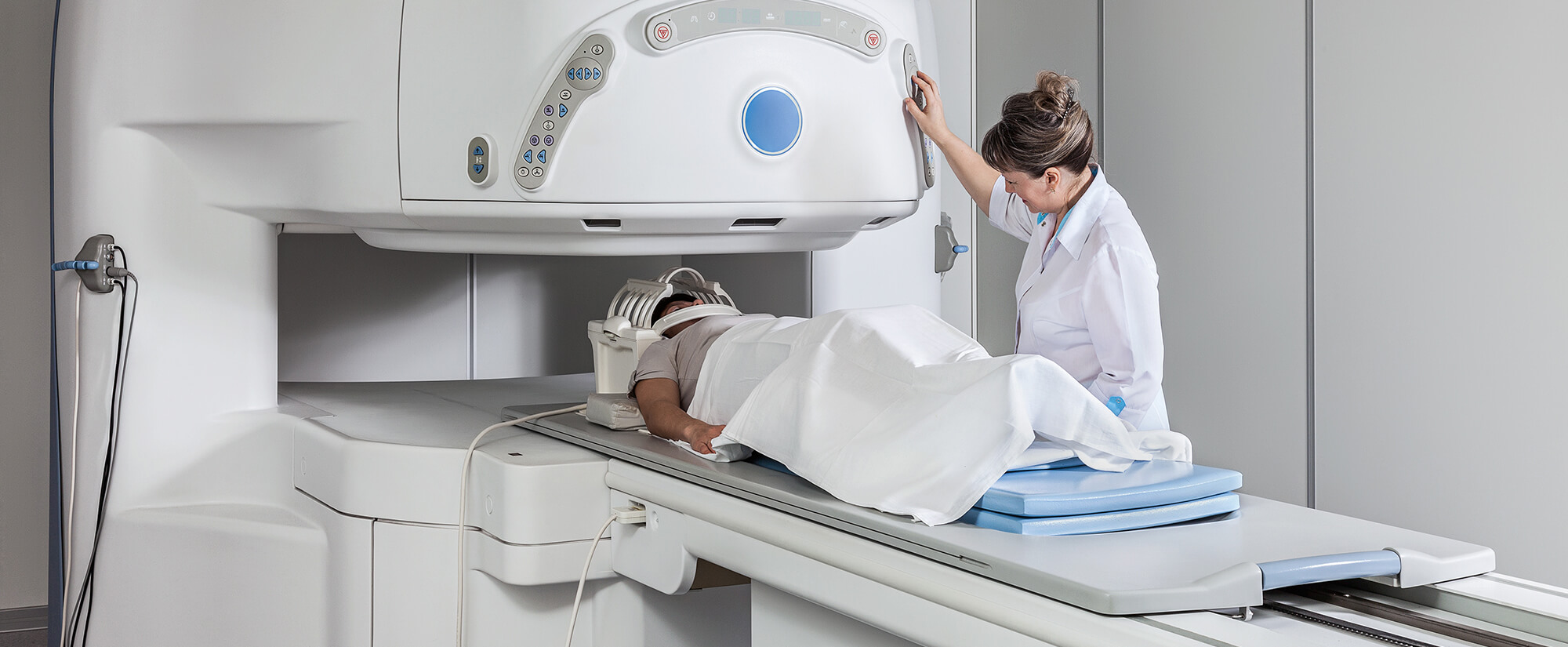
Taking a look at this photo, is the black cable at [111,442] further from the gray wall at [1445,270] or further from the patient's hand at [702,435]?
the gray wall at [1445,270]

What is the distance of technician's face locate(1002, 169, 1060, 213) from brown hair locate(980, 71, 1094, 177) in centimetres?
1

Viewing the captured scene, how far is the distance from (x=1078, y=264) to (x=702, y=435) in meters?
0.54

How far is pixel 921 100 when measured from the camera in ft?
5.78

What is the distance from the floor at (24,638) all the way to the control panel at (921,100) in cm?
229

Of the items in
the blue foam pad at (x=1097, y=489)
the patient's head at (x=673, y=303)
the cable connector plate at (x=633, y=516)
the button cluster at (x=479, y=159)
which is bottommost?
the cable connector plate at (x=633, y=516)

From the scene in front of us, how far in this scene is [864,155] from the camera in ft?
5.44

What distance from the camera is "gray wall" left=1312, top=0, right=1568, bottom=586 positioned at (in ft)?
6.36

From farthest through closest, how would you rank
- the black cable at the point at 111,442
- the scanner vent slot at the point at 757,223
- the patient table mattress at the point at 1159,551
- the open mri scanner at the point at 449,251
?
the black cable at the point at 111,442, the scanner vent slot at the point at 757,223, the open mri scanner at the point at 449,251, the patient table mattress at the point at 1159,551

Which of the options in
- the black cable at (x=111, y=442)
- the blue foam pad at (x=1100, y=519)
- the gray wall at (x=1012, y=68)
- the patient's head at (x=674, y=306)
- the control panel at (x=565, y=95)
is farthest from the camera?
the gray wall at (x=1012, y=68)

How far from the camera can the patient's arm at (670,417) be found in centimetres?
142

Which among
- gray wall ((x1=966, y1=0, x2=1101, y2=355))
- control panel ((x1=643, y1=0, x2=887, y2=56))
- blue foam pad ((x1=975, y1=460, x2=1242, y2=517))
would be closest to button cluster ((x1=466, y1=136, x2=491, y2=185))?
control panel ((x1=643, y1=0, x2=887, y2=56))

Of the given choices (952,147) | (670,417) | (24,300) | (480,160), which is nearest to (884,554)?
(670,417)

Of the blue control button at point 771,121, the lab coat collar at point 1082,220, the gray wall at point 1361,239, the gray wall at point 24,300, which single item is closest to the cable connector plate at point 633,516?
the blue control button at point 771,121

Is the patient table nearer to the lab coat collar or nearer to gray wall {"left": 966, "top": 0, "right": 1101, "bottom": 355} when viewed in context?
the lab coat collar
